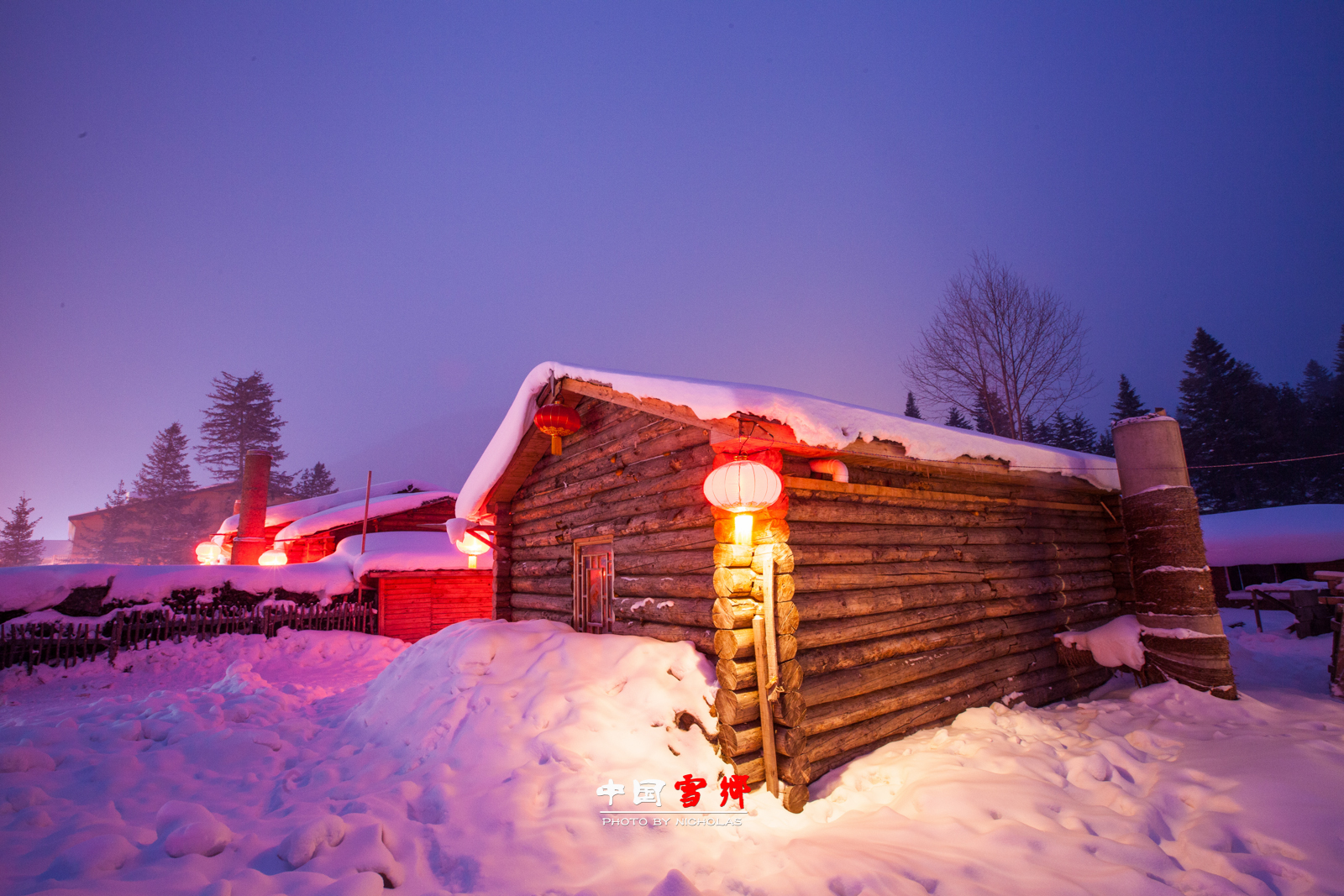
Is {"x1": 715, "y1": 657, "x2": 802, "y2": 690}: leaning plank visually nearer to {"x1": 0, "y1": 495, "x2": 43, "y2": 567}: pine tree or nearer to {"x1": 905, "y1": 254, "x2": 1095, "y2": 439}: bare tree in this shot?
{"x1": 905, "y1": 254, "x2": 1095, "y2": 439}: bare tree

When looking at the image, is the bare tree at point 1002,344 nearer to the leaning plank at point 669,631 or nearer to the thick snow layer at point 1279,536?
the thick snow layer at point 1279,536

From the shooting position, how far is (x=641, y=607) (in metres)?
7.01

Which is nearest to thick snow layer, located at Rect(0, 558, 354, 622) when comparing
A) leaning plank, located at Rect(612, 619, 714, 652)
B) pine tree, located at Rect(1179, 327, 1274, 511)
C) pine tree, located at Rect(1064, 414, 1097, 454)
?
leaning plank, located at Rect(612, 619, 714, 652)

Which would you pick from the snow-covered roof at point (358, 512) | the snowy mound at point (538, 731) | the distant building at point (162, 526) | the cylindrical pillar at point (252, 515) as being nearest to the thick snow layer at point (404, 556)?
the snow-covered roof at point (358, 512)

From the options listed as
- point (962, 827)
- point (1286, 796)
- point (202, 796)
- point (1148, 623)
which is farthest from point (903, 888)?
point (1148, 623)

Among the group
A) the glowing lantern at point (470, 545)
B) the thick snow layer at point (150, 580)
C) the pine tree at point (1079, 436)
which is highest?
the pine tree at point (1079, 436)

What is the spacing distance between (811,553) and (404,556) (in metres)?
14.4

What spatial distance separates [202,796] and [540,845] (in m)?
3.27

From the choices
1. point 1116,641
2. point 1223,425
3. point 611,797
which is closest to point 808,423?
point 611,797

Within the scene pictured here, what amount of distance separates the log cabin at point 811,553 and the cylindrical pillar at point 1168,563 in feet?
2.85

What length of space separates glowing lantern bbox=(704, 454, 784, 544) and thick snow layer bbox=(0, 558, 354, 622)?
1502 cm

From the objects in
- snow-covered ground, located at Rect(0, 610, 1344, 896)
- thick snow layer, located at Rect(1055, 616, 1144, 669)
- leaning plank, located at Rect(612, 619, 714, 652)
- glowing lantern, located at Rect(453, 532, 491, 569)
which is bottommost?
snow-covered ground, located at Rect(0, 610, 1344, 896)

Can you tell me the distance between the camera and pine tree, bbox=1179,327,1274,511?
2988cm

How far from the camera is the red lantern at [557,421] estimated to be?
26.6 feet
